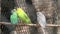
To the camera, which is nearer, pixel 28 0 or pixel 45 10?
pixel 45 10

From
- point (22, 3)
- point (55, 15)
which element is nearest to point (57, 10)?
point (55, 15)

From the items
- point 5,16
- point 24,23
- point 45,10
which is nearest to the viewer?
point 24,23

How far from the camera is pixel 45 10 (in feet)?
20.8

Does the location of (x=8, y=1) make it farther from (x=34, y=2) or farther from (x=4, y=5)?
(x=34, y=2)

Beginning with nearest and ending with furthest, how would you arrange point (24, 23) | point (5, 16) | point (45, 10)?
point (24, 23)
point (45, 10)
point (5, 16)

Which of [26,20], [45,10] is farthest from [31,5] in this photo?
[26,20]

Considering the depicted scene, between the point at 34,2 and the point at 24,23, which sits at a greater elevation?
the point at 34,2

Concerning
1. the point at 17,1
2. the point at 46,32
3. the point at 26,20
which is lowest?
the point at 46,32

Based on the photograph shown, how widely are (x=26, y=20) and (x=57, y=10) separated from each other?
133 cm

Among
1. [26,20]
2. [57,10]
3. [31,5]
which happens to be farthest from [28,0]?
[26,20]

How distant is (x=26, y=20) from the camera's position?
5344 millimetres

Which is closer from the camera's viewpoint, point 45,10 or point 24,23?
point 24,23

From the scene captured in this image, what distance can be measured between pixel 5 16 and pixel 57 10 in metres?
1.54

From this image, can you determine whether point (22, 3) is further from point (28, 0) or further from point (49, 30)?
point (49, 30)
